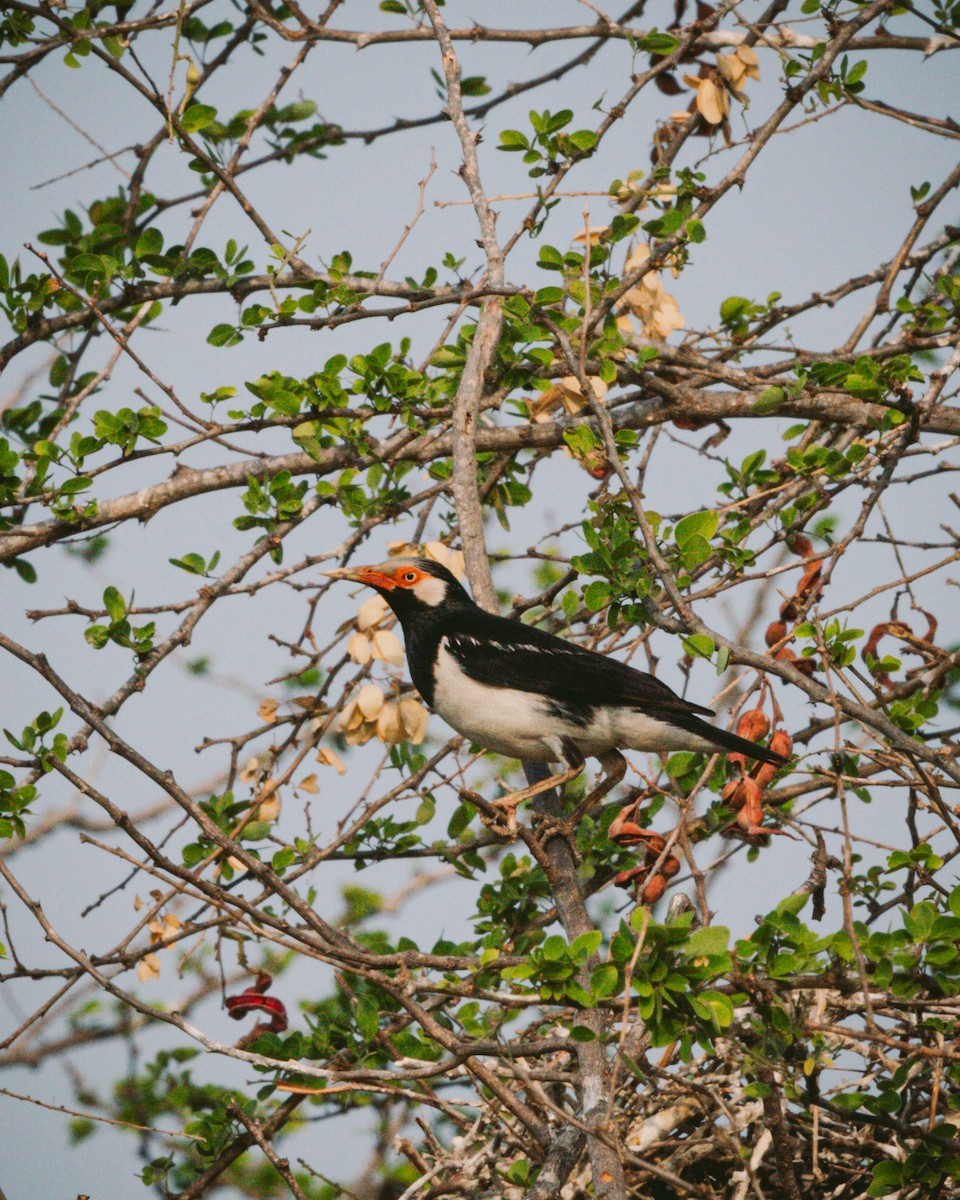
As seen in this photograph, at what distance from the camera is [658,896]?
Result: 4441 millimetres

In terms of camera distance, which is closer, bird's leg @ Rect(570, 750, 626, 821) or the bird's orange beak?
bird's leg @ Rect(570, 750, 626, 821)

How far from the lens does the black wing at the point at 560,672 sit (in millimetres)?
4922

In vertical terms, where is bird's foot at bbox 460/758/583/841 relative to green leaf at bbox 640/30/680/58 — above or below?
below

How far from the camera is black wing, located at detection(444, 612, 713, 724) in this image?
16.1 feet

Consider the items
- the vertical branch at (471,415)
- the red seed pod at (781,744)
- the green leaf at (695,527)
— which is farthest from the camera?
the vertical branch at (471,415)

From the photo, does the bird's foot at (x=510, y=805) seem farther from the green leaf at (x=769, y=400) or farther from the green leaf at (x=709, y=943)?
the green leaf at (x=769, y=400)

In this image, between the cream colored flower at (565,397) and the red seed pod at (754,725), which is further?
the cream colored flower at (565,397)

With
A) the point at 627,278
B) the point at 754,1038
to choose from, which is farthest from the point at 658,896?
the point at 627,278

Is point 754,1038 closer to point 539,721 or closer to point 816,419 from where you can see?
point 539,721

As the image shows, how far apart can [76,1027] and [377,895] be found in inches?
85.6

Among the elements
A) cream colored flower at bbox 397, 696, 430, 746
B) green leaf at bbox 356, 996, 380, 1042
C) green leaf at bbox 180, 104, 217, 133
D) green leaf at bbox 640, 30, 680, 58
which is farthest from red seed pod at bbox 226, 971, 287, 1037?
green leaf at bbox 640, 30, 680, 58

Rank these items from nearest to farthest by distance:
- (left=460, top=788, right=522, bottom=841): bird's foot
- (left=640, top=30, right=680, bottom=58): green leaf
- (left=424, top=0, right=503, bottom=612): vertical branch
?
1. (left=460, top=788, right=522, bottom=841): bird's foot
2. (left=424, top=0, right=503, bottom=612): vertical branch
3. (left=640, top=30, right=680, bottom=58): green leaf

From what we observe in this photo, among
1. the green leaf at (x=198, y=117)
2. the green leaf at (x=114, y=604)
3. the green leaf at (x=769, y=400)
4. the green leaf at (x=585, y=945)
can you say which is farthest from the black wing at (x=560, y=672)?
the green leaf at (x=198, y=117)

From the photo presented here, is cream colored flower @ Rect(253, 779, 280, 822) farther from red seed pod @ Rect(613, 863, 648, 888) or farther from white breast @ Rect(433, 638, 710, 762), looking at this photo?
red seed pod @ Rect(613, 863, 648, 888)
